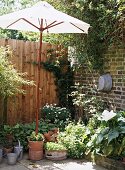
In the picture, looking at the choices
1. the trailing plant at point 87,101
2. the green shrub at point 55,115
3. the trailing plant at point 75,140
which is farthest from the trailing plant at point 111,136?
the green shrub at point 55,115

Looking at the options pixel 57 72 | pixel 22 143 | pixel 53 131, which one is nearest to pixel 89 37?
pixel 57 72

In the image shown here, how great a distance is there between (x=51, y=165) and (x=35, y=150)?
0.44 meters

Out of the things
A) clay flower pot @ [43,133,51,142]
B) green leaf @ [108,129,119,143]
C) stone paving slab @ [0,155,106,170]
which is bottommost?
stone paving slab @ [0,155,106,170]

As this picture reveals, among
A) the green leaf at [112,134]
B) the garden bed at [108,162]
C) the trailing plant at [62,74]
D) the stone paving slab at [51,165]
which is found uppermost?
Answer: the trailing plant at [62,74]

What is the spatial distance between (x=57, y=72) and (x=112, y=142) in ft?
11.1

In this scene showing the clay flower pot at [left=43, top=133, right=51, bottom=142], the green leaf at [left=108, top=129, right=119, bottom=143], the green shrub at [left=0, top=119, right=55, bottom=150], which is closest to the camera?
the green leaf at [left=108, top=129, right=119, bottom=143]

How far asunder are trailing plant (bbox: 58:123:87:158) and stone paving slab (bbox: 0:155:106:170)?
15 centimetres

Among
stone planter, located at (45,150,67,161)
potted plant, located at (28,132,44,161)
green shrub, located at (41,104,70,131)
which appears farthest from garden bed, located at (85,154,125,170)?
green shrub, located at (41,104,70,131)

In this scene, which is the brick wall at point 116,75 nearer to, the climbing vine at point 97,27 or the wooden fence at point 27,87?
the climbing vine at point 97,27

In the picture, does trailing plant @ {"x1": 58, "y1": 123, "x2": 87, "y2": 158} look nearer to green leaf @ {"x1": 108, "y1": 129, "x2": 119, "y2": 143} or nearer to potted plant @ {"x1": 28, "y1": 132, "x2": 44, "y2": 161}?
potted plant @ {"x1": 28, "y1": 132, "x2": 44, "y2": 161}

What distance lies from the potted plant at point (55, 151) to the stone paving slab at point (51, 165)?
0.09 m

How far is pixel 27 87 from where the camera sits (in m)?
8.02

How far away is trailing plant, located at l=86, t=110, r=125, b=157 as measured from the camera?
17.5 ft

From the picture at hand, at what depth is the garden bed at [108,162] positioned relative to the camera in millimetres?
5270
